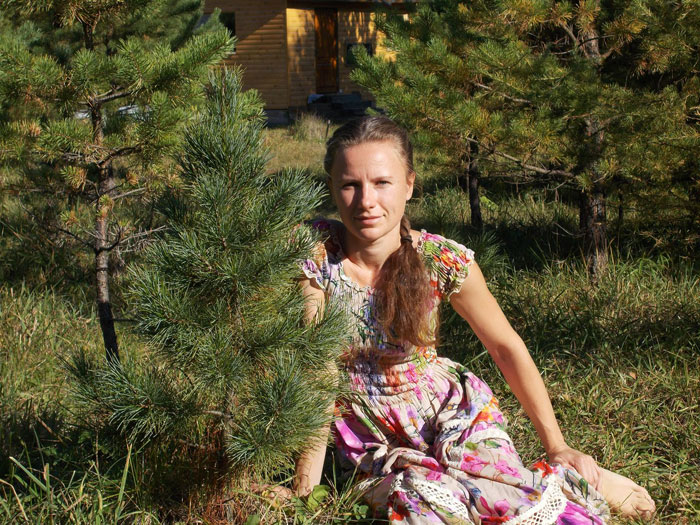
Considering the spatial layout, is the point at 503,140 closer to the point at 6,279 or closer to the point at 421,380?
the point at 421,380

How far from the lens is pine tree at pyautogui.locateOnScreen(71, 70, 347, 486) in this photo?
1797mm

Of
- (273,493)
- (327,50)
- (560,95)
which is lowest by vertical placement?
(273,493)

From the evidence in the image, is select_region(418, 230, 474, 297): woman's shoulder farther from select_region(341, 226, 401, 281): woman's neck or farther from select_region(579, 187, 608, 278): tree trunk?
select_region(579, 187, 608, 278): tree trunk

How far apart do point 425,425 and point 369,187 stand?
2.71 ft

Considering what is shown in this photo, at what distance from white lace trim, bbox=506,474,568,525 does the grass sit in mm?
494

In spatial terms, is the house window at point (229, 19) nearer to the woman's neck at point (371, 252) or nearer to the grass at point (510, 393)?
the grass at point (510, 393)

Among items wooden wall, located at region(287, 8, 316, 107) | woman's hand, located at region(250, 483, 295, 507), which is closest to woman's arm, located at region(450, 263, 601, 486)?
woman's hand, located at region(250, 483, 295, 507)

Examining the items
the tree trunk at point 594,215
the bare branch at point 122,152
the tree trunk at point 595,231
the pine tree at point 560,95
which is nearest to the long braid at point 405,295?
the bare branch at point 122,152

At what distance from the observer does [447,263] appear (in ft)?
8.04

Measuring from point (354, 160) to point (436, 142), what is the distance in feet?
7.70

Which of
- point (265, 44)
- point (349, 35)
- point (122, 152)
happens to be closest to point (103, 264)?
point (122, 152)

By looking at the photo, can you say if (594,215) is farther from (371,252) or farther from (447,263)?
(371,252)

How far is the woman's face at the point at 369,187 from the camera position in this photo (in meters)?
2.27

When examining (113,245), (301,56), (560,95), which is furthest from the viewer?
(301,56)
